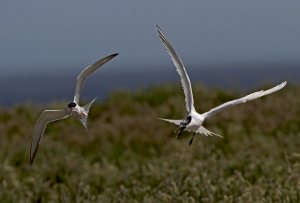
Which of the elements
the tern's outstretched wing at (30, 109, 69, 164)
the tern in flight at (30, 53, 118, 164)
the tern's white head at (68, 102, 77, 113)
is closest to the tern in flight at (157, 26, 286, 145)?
the tern in flight at (30, 53, 118, 164)

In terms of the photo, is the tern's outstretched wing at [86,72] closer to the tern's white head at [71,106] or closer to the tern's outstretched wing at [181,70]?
the tern's white head at [71,106]

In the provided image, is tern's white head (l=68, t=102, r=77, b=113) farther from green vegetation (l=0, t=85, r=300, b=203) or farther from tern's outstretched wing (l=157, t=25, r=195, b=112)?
green vegetation (l=0, t=85, r=300, b=203)

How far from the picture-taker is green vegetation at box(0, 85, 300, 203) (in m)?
8.88

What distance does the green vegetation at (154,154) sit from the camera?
29.1ft

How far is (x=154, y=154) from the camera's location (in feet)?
49.3

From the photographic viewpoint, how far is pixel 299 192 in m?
7.91

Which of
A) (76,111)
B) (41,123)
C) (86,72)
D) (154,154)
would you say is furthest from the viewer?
(154,154)

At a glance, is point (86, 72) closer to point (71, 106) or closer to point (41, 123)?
point (71, 106)

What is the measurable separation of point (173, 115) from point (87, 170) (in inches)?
279

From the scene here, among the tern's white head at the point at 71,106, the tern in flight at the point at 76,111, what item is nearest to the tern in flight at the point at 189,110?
the tern in flight at the point at 76,111

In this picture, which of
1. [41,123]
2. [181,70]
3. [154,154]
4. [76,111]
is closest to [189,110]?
[181,70]

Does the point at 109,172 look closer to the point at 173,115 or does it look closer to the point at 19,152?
the point at 19,152

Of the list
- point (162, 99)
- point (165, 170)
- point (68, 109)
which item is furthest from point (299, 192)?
point (162, 99)

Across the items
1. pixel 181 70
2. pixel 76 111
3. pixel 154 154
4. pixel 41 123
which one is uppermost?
pixel 181 70
